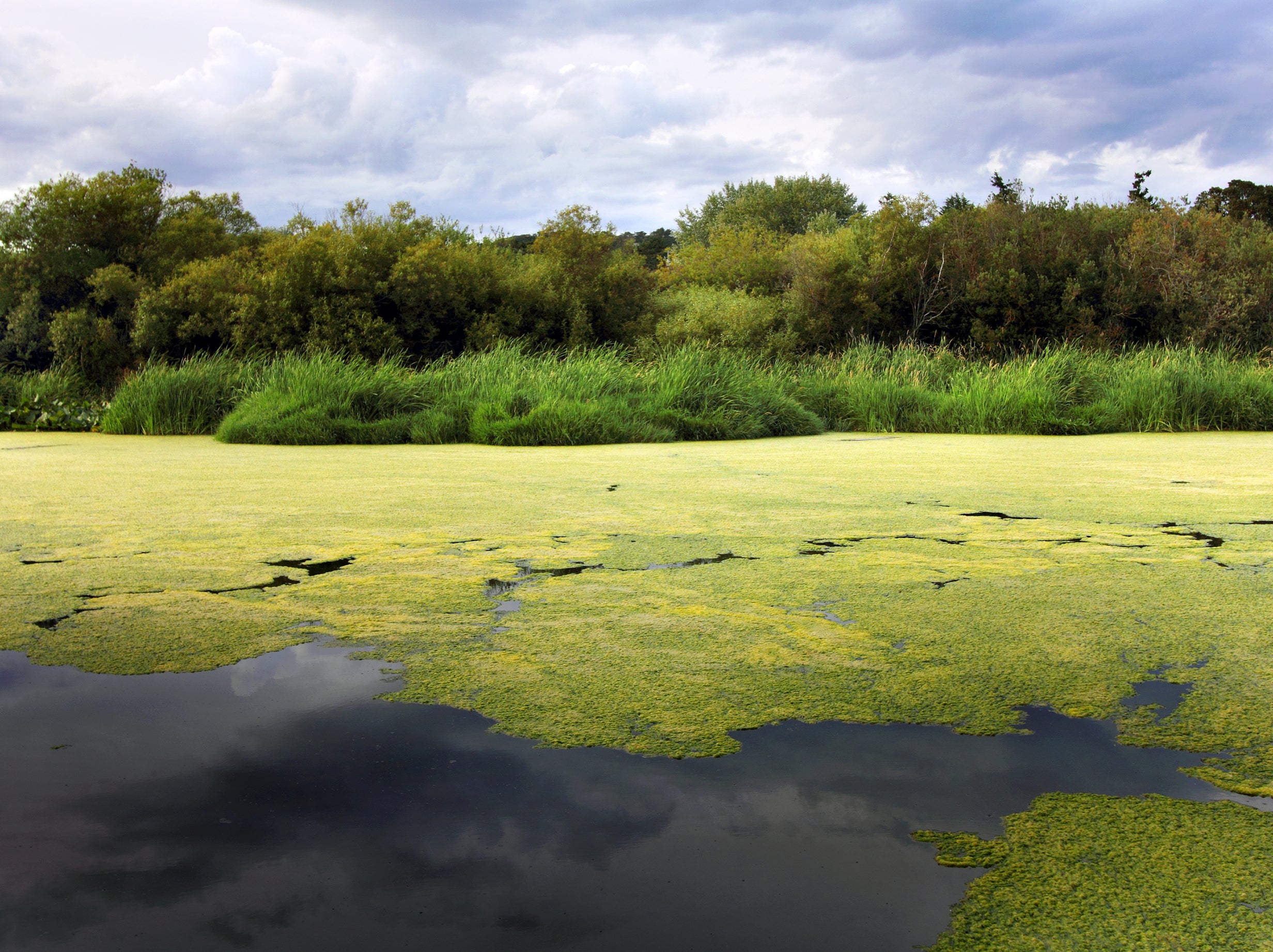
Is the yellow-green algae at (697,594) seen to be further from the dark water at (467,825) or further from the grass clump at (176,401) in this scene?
the grass clump at (176,401)

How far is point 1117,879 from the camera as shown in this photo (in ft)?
2.79

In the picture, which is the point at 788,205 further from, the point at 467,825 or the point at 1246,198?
the point at 467,825

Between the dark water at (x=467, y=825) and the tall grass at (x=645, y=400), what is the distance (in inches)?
247

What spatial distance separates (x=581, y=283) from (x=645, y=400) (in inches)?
191

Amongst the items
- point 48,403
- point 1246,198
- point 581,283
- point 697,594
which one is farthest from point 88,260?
point 1246,198

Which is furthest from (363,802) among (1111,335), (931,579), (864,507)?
(1111,335)

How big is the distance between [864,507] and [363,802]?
8.19 feet

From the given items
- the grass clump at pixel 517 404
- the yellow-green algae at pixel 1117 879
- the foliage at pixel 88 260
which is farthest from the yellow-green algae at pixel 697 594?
the foliage at pixel 88 260

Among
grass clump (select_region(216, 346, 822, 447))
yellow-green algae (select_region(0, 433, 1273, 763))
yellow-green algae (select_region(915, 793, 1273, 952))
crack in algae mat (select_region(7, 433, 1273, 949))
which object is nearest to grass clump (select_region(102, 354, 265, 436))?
grass clump (select_region(216, 346, 822, 447))

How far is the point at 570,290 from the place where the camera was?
41.0 feet

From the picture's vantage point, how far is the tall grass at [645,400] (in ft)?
25.2

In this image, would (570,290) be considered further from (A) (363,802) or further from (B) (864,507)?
(A) (363,802)

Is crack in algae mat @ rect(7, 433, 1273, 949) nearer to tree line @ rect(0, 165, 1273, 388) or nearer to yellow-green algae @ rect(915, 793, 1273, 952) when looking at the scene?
yellow-green algae @ rect(915, 793, 1273, 952)

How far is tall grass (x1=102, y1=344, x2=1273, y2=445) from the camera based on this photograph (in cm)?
768
